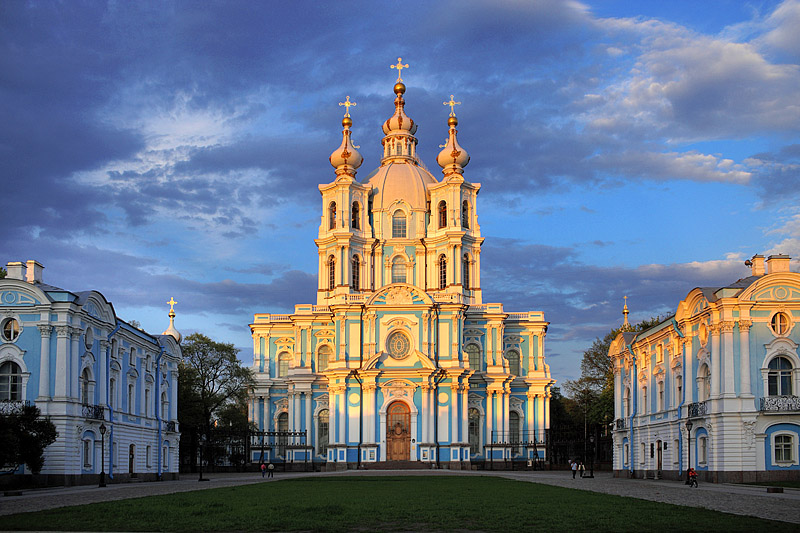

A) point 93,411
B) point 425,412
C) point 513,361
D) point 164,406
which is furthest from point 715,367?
point 513,361

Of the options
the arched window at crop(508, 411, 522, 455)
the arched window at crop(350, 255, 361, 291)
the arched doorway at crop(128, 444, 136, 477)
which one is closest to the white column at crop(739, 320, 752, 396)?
the arched doorway at crop(128, 444, 136, 477)

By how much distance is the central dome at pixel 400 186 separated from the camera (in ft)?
263

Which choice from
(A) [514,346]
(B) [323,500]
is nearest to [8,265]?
(B) [323,500]

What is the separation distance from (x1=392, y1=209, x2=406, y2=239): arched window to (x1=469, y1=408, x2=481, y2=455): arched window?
16154 millimetres

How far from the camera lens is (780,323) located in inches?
1594

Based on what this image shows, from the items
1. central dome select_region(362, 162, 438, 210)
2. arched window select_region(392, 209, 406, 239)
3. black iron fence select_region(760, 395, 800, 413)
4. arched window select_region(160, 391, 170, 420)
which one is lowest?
arched window select_region(160, 391, 170, 420)

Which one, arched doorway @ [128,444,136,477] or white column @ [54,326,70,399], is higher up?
white column @ [54,326,70,399]

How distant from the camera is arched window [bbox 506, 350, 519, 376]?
77.2 meters

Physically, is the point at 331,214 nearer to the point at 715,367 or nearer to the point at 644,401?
the point at 644,401

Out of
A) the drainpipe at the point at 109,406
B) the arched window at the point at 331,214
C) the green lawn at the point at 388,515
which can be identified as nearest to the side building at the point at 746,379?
the green lawn at the point at 388,515

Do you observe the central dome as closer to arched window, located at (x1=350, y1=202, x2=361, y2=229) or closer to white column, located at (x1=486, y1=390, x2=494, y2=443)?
arched window, located at (x1=350, y1=202, x2=361, y2=229)

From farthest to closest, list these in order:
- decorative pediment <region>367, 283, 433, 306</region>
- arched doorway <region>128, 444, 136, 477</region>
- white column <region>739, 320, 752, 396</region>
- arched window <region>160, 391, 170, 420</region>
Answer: decorative pediment <region>367, 283, 433, 306</region> → arched window <region>160, 391, 170, 420</region> → arched doorway <region>128, 444, 136, 477</region> → white column <region>739, 320, 752, 396</region>

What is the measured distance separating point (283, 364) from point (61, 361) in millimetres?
40061

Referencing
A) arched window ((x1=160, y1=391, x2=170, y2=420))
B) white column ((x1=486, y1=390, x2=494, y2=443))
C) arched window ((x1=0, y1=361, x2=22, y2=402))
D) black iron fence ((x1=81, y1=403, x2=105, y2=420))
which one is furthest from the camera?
white column ((x1=486, y1=390, x2=494, y2=443))
